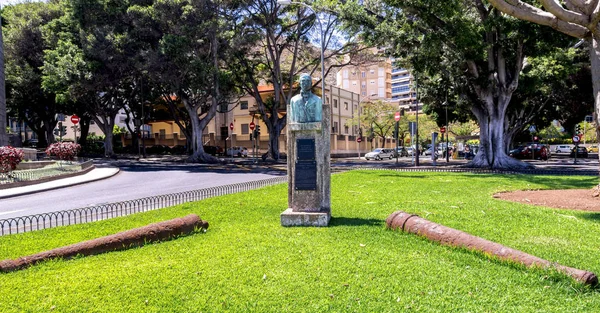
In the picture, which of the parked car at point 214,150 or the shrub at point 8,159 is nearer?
the shrub at point 8,159

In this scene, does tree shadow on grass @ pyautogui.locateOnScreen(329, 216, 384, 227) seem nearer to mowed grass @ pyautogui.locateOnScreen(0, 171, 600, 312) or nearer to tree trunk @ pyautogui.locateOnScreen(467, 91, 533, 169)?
mowed grass @ pyautogui.locateOnScreen(0, 171, 600, 312)

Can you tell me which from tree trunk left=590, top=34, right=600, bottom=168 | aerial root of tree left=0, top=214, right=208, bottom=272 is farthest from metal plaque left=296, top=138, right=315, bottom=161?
tree trunk left=590, top=34, right=600, bottom=168

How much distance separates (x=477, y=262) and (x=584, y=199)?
6.77m

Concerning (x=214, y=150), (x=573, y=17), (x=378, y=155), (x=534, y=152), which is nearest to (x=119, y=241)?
(x=573, y=17)

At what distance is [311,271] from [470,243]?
2.31 metres

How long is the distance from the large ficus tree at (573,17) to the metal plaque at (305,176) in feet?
20.1

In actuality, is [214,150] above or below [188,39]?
below

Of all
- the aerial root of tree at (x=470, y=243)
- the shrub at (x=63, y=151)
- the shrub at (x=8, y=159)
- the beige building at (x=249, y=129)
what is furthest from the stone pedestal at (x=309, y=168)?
the beige building at (x=249, y=129)

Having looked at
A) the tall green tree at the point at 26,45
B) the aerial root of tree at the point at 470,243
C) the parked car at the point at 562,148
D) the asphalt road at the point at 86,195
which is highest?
the tall green tree at the point at 26,45

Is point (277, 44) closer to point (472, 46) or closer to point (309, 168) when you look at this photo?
point (472, 46)

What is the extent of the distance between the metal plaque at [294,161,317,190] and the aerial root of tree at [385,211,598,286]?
154cm

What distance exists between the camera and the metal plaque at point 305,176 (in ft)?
24.4

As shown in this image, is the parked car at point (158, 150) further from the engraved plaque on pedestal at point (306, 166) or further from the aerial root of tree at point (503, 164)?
the engraved plaque on pedestal at point (306, 166)

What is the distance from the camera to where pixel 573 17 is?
29.7 ft
